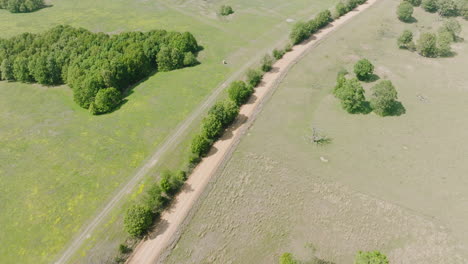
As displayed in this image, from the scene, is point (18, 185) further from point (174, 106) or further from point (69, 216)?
point (174, 106)

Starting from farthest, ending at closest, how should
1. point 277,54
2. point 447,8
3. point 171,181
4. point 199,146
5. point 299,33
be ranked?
point 447,8
point 299,33
point 277,54
point 199,146
point 171,181

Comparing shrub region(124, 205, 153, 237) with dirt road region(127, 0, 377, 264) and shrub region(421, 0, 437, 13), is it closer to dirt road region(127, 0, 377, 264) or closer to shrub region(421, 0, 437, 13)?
dirt road region(127, 0, 377, 264)

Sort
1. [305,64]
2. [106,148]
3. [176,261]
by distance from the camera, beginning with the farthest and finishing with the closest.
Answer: [305,64] → [106,148] → [176,261]

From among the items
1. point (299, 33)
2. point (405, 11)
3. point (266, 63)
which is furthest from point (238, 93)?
point (405, 11)

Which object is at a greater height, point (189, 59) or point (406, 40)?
point (406, 40)

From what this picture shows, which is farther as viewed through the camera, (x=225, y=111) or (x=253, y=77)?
(x=253, y=77)

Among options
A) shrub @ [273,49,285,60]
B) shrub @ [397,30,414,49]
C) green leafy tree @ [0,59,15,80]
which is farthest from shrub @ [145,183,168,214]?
shrub @ [397,30,414,49]

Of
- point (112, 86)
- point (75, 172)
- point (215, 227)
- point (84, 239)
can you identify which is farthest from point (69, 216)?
point (112, 86)

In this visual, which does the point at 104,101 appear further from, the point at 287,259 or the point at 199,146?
the point at 287,259
